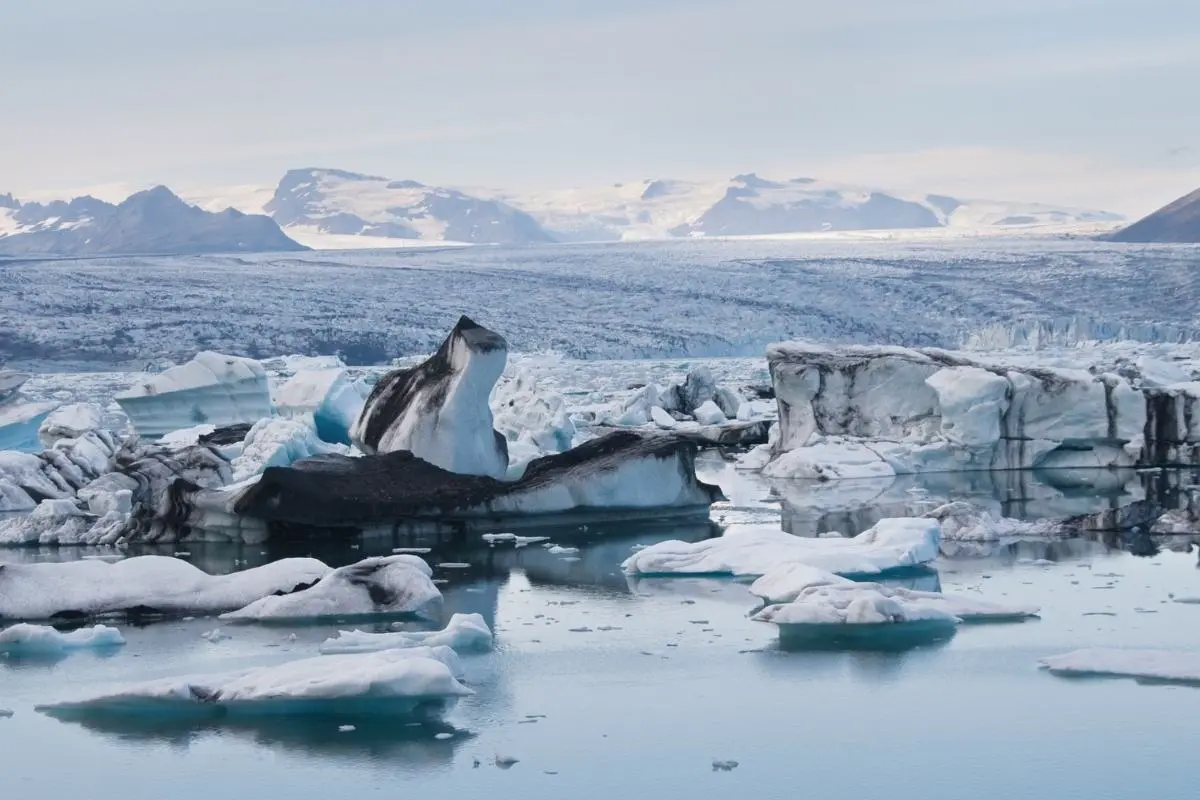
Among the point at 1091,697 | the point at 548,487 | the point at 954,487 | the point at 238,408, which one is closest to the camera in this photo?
the point at 1091,697

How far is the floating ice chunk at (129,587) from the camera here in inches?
242

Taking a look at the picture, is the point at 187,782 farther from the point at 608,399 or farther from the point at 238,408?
the point at 608,399

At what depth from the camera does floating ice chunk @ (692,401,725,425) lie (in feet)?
50.7

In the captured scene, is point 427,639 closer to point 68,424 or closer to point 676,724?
point 676,724

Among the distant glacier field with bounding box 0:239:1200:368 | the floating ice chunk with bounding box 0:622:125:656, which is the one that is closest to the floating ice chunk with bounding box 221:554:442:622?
the floating ice chunk with bounding box 0:622:125:656

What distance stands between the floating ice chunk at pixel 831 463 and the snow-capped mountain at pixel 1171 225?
36.0 metres

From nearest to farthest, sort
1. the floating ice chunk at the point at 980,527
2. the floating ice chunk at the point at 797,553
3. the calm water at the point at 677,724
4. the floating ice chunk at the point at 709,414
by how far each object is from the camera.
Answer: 1. the calm water at the point at 677,724
2. the floating ice chunk at the point at 797,553
3. the floating ice chunk at the point at 980,527
4. the floating ice chunk at the point at 709,414

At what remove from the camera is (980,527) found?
812 cm

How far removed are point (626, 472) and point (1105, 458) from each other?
186 inches

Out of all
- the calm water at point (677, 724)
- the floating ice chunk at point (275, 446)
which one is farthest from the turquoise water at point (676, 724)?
the floating ice chunk at point (275, 446)

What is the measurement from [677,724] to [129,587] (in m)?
2.77

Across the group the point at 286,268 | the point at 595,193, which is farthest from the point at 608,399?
the point at 595,193

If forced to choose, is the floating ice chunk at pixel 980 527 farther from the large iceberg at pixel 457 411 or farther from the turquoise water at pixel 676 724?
the large iceberg at pixel 457 411

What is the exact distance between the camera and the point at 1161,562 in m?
7.20
